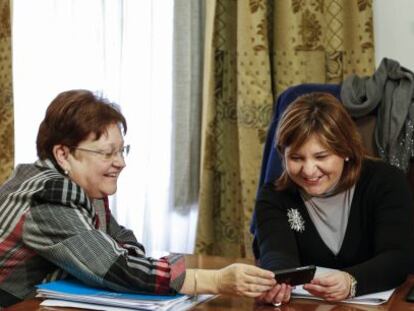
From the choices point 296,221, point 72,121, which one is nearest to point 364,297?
point 296,221

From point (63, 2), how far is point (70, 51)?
0.80ft

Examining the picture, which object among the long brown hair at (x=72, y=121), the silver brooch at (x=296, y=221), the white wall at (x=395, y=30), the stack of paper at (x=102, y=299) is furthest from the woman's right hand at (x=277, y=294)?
the white wall at (x=395, y=30)

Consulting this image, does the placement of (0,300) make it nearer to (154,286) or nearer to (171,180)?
(154,286)

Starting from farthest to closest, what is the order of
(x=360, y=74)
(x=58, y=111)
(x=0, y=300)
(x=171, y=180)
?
(x=171, y=180) → (x=360, y=74) → (x=58, y=111) → (x=0, y=300)

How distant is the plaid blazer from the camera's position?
1.44m

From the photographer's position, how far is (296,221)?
187 centimetres

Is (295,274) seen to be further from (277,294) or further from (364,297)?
(364,297)

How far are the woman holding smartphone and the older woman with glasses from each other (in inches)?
12.5

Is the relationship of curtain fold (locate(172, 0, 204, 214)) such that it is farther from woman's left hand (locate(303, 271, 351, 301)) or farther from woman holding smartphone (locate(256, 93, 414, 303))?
woman's left hand (locate(303, 271, 351, 301))

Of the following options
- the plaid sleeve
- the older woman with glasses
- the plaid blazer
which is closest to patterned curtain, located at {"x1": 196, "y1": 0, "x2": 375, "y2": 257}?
the older woman with glasses

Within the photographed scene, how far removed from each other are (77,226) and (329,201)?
2.49 ft

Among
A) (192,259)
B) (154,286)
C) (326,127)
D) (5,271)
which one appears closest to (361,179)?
(326,127)

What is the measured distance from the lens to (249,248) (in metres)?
2.91

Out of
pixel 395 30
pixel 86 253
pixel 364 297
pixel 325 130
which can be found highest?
pixel 395 30
